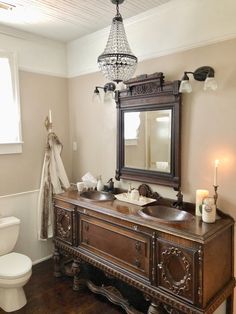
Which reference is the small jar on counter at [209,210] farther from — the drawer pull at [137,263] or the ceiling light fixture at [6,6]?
the ceiling light fixture at [6,6]

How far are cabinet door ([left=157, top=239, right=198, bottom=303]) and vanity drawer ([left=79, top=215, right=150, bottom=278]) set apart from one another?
12 centimetres

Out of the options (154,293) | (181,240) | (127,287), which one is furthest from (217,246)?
(127,287)

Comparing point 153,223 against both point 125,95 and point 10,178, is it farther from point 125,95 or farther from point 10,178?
point 10,178

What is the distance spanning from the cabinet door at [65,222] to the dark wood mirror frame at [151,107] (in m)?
0.60

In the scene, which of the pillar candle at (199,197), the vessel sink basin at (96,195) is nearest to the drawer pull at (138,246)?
the pillar candle at (199,197)

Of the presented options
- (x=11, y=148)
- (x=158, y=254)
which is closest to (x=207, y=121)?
(x=158, y=254)

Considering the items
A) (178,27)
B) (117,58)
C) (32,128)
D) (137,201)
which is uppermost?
(178,27)

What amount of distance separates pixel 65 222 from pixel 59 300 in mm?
710

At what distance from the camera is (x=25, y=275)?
7.54ft

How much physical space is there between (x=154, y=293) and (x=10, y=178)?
1882 mm

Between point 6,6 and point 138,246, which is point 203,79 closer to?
point 138,246

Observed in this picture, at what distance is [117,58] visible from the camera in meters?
1.76

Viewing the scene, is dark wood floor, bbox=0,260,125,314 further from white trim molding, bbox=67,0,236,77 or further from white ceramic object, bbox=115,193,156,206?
white trim molding, bbox=67,0,236,77

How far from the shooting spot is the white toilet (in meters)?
2.25
